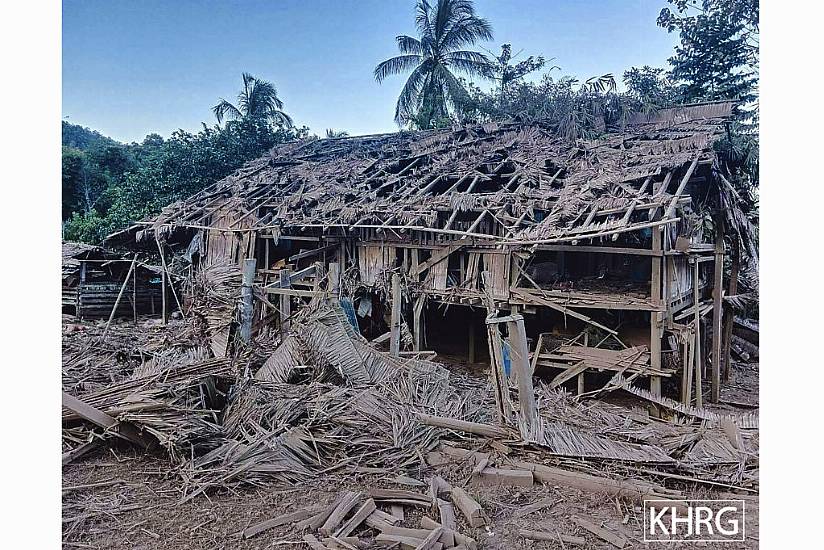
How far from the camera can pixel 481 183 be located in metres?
11.0

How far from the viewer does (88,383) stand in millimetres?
7074

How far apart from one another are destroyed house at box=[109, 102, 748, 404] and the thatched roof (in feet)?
0.13

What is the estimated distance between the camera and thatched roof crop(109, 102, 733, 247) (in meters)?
8.80

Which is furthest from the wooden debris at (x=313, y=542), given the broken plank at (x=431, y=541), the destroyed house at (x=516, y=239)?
the destroyed house at (x=516, y=239)

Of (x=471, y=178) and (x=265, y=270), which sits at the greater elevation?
(x=471, y=178)

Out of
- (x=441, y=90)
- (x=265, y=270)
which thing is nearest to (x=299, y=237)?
(x=265, y=270)

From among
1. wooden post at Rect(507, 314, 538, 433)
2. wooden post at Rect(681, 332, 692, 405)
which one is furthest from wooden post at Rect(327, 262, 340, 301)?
wooden post at Rect(681, 332, 692, 405)

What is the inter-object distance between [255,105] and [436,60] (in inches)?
231

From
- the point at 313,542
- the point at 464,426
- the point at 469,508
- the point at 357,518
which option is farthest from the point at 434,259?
the point at 313,542

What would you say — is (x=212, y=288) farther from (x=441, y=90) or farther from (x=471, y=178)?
(x=441, y=90)

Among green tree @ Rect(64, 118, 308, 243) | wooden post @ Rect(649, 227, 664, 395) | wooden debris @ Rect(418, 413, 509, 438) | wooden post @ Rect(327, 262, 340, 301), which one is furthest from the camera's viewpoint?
green tree @ Rect(64, 118, 308, 243)

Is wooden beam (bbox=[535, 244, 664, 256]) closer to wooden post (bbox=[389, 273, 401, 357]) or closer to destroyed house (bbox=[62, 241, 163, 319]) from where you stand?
wooden post (bbox=[389, 273, 401, 357])

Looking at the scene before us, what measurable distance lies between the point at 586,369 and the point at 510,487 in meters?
5.26
